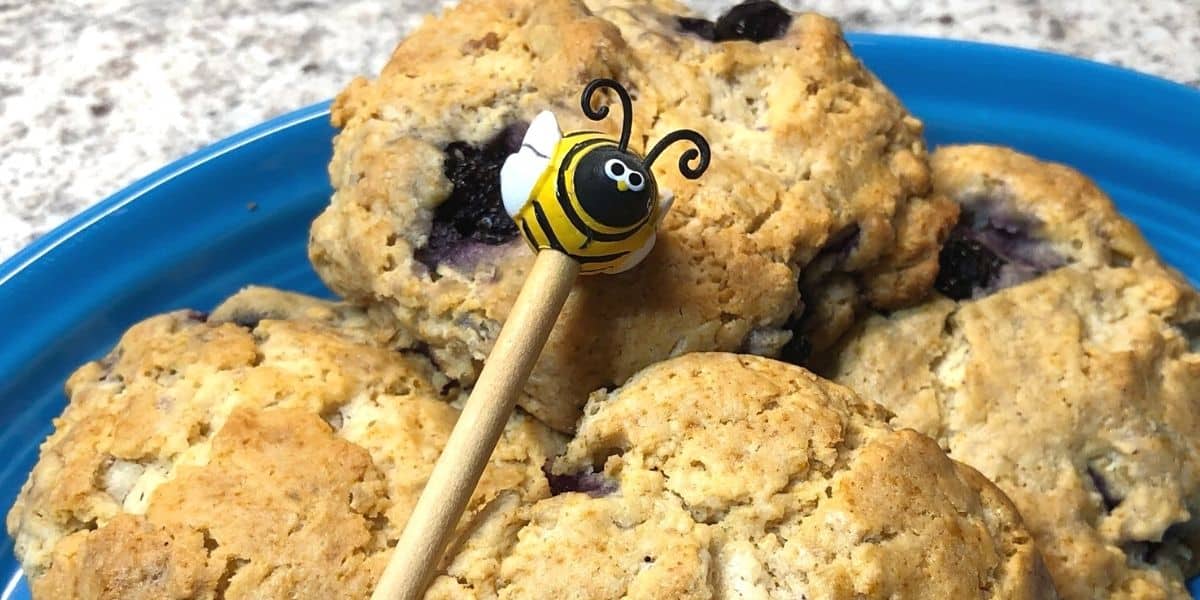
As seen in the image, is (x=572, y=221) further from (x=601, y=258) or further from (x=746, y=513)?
(x=746, y=513)

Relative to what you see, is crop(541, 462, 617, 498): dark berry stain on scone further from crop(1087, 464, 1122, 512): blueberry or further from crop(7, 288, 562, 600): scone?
crop(1087, 464, 1122, 512): blueberry

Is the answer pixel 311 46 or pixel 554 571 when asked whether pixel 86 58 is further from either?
pixel 554 571

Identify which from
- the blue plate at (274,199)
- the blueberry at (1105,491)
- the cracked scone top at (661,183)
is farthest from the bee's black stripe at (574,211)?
the blue plate at (274,199)

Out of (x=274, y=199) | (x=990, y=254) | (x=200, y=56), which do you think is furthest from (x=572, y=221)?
(x=200, y=56)

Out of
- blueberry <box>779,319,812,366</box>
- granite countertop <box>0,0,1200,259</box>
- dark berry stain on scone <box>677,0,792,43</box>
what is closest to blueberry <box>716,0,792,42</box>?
dark berry stain on scone <box>677,0,792,43</box>

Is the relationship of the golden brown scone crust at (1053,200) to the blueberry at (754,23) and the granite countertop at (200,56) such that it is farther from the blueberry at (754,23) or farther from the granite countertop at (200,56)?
the granite countertop at (200,56)

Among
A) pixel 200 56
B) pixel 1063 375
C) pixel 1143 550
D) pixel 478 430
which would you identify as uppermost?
pixel 478 430

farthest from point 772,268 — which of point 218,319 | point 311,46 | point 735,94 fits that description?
point 311,46
